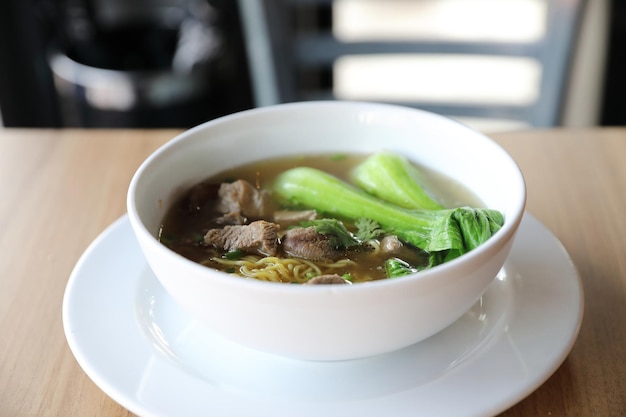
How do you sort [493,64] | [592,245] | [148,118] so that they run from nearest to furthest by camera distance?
[592,245]
[148,118]
[493,64]

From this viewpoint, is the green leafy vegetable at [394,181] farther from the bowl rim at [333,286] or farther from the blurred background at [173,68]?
the blurred background at [173,68]

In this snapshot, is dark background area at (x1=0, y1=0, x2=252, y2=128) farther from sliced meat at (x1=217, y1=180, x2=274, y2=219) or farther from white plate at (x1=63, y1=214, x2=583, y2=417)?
white plate at (x1=63, y1=214, x2=583, y2=417)

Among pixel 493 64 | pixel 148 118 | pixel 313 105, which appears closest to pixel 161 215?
pixel 313 105

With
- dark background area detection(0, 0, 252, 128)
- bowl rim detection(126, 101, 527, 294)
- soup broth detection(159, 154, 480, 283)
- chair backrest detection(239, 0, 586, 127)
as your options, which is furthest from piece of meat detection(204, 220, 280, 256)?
dark background area detection(0, 0, 252, 128)

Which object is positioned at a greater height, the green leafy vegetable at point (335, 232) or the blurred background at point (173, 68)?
the green leafy vegetable at point (335, 232)

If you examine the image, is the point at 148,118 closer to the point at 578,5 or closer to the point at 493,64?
the point at 578,5

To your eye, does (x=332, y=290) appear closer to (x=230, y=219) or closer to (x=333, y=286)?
(x=333, y=286)

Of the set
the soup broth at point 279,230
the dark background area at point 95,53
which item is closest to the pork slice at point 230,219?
the soup broth at point 279,230
